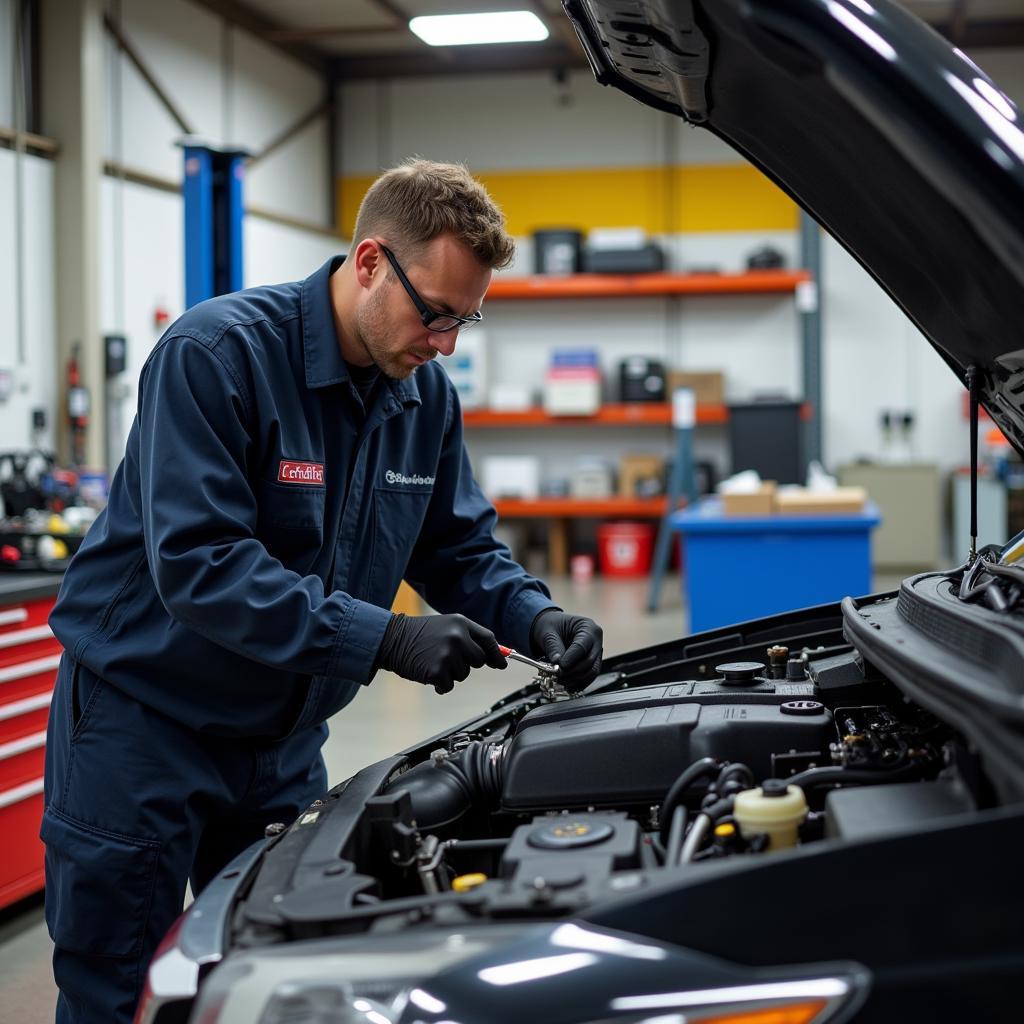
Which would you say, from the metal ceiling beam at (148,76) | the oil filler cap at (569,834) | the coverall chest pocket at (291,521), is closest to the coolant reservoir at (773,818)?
the oil filler cap at (569,834)

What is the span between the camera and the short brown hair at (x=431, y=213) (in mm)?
1562

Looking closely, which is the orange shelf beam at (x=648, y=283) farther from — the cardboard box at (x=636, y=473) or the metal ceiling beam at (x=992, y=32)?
the metal ceiling beam at (x=992, y=32)

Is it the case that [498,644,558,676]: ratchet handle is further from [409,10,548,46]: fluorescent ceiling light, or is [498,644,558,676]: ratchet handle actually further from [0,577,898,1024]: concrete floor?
[409,10,548,46]: fluorescent ceiling light

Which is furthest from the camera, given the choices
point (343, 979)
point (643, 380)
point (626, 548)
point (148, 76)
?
point (643, 380)

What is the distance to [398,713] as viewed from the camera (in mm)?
4637

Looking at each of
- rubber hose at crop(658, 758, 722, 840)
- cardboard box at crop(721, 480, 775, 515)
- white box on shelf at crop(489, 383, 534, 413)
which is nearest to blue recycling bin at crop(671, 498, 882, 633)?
cardboard box at crop(721, 480, 775, 515)

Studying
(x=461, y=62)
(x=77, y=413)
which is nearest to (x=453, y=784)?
(x=77, y=413)

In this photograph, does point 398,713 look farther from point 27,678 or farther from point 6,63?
point 6,63

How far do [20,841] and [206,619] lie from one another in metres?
1.73

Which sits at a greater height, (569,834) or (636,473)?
(636,473)

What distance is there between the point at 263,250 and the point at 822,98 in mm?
7131

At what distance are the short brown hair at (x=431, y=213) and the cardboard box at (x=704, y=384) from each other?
7.15 meters

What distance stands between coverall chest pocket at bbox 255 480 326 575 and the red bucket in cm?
694

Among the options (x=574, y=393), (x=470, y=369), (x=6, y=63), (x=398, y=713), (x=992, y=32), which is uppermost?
(x=992, y=32)
